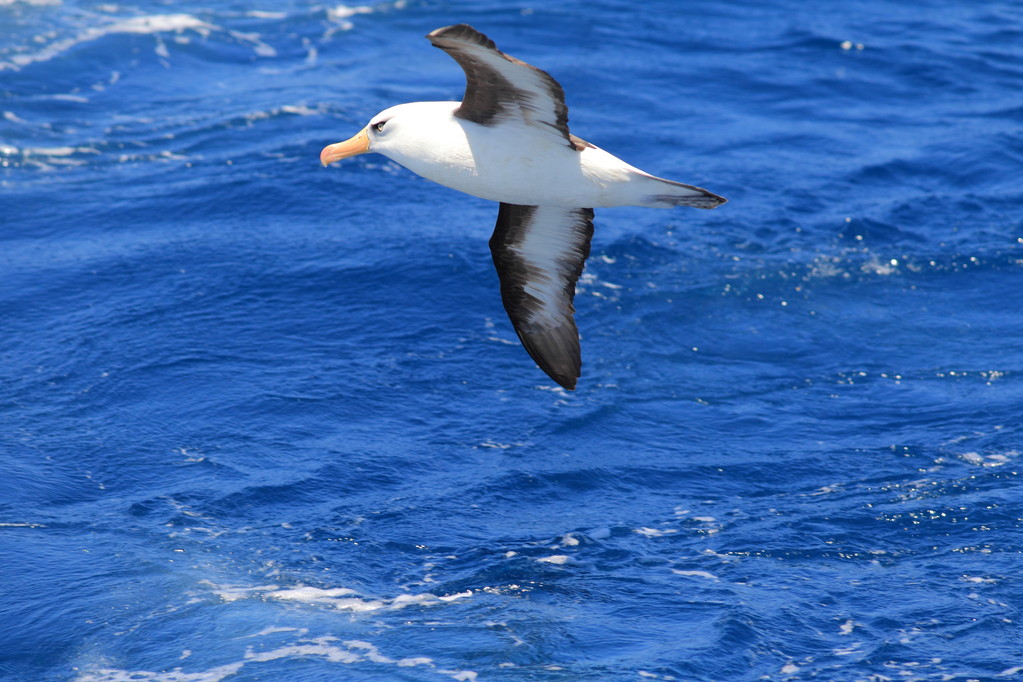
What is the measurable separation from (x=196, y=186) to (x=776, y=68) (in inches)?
521

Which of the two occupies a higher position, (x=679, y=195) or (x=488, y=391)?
(x=679, y=195)

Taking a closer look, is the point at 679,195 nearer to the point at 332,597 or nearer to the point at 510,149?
the point at 510,149

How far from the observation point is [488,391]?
15.8 meters

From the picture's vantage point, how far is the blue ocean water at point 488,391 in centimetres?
1166

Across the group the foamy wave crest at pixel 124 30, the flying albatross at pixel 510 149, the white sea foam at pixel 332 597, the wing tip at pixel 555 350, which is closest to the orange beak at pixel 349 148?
the flying albatross at pixel 510 149

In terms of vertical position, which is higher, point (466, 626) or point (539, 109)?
point (539, 109)

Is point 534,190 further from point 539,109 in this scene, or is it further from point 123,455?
point 123,455

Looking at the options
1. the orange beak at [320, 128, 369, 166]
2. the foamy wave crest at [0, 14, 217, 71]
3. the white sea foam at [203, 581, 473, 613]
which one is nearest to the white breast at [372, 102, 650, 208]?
the orange beak at [320, 128, 369, 166]

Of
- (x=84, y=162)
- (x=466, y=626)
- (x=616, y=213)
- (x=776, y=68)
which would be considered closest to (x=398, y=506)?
(x=466, y=626)

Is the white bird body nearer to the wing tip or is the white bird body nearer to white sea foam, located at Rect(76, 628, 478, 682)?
the wing tip

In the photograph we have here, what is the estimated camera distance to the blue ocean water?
11656mm

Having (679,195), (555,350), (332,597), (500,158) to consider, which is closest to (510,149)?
(500,158)

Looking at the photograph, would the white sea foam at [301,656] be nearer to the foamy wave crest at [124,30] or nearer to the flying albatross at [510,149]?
the flying albatross at [510,149]

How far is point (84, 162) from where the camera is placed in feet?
70.9
